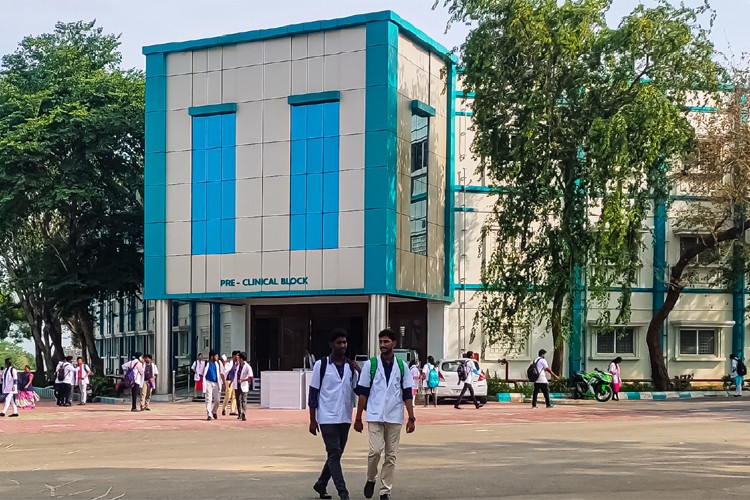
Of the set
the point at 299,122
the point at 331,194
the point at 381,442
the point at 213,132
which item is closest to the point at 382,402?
the point at 381,442

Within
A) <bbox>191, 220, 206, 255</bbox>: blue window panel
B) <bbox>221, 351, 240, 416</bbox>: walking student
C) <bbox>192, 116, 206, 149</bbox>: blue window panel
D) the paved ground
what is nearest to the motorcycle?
the paved ground

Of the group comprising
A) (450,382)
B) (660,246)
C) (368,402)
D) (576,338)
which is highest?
(660,246)

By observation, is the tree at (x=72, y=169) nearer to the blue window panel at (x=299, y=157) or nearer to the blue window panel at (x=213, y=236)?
the blue window panel at (x=213, y=236)

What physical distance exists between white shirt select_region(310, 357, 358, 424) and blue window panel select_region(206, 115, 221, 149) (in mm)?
28187

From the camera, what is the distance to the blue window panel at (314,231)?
37.2m

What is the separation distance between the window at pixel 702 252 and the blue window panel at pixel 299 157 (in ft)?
46.1

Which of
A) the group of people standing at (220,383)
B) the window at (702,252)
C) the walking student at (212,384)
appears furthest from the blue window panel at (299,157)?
the window at (702,252)

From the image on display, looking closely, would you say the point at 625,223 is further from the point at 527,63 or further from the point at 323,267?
the point at 323,267

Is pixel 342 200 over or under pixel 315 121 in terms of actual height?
under

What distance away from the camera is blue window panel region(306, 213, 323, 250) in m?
37.2

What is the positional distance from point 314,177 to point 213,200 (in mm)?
4009

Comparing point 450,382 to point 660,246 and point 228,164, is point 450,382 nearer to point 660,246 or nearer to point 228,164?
point 228,164

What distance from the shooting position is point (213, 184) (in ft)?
128

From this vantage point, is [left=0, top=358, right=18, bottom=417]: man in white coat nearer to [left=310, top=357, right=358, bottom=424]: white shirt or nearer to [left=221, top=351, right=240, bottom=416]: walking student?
[left=221, top=351, right=240, bottom=416]: walking student
